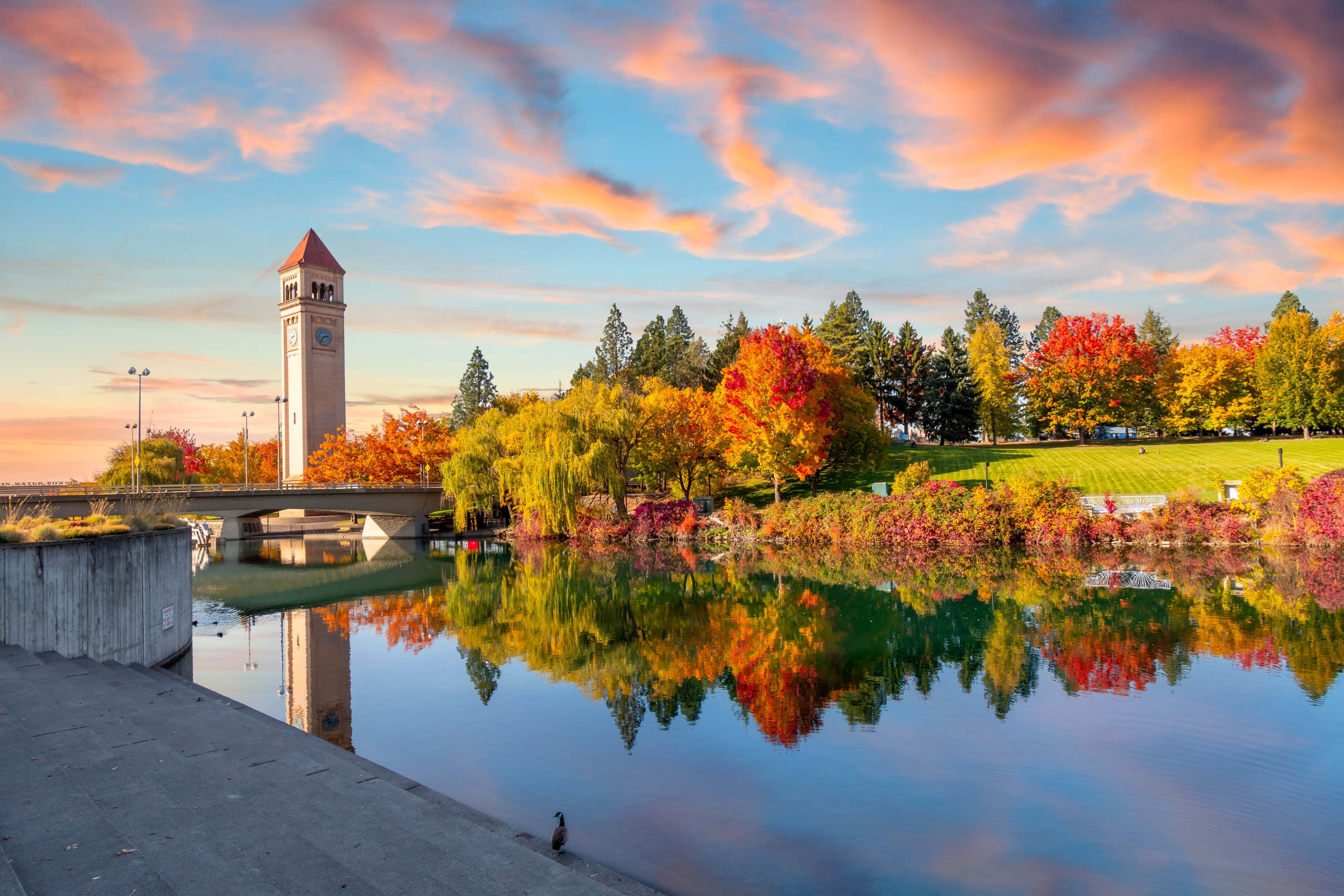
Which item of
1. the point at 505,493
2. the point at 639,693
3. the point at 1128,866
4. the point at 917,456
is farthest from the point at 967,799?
the point at 917,456

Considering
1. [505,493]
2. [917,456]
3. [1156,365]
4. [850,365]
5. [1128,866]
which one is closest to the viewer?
[1128,866]

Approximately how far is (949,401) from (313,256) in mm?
69010

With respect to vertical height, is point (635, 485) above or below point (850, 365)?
below

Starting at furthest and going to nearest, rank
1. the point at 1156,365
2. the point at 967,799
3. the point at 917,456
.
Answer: the point at 1156,365 → the point at 917,456 → the point at 967,799

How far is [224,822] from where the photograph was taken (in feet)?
22.5

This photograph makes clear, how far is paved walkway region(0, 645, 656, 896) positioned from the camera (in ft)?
19.1

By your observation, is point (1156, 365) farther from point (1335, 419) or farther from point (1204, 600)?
point (1204, 600)

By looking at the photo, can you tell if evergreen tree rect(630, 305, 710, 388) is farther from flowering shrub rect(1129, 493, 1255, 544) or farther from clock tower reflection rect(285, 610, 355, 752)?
clock tower reflection rect(285, 610, 355, 752)

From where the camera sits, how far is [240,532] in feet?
221

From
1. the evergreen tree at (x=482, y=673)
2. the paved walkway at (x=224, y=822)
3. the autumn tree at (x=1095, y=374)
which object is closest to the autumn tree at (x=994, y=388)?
the autumn tree at (x=1095, y=374)

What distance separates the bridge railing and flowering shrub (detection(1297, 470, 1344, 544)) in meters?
52.7

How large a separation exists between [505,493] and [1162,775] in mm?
49355

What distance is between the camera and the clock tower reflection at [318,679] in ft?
46.6

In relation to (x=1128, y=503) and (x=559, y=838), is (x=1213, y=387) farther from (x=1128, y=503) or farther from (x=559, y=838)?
(x=559, y=838)
